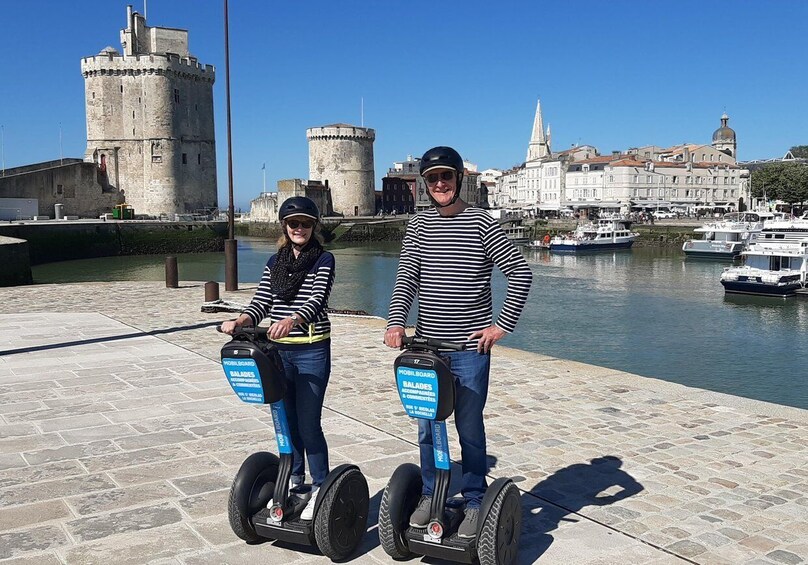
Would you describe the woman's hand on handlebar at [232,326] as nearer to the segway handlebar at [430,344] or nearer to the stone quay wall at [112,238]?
the segway handlebar at [430,344]

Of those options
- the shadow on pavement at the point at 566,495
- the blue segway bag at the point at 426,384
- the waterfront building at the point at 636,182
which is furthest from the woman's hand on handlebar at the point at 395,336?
the waterfront building at the point at 636,182

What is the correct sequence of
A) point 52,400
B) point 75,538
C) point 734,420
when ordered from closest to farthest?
point 75,538
point 734,420
point 52,400

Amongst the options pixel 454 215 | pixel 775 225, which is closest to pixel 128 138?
pixel 775 225

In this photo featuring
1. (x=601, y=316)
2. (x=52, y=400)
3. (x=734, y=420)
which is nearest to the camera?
(x=734, y=420)

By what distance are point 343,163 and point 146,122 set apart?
23502 millimetres

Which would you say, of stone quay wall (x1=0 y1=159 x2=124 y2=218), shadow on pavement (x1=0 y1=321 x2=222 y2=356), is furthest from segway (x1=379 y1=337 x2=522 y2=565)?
stone quay wall (x1=0 y1=159 x2=124 y2=218)

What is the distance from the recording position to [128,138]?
189 feet

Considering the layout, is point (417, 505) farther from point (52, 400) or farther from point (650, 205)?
point (650, 205)

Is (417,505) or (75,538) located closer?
(417,505)

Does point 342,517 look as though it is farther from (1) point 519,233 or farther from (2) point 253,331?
(1) point 519,233

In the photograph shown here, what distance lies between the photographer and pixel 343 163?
7631cm

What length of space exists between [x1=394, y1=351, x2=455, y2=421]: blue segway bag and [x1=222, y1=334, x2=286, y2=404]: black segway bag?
637mm

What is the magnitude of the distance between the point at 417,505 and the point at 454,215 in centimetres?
142

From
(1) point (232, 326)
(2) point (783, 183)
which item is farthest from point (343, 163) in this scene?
(1) point (232, 326)
